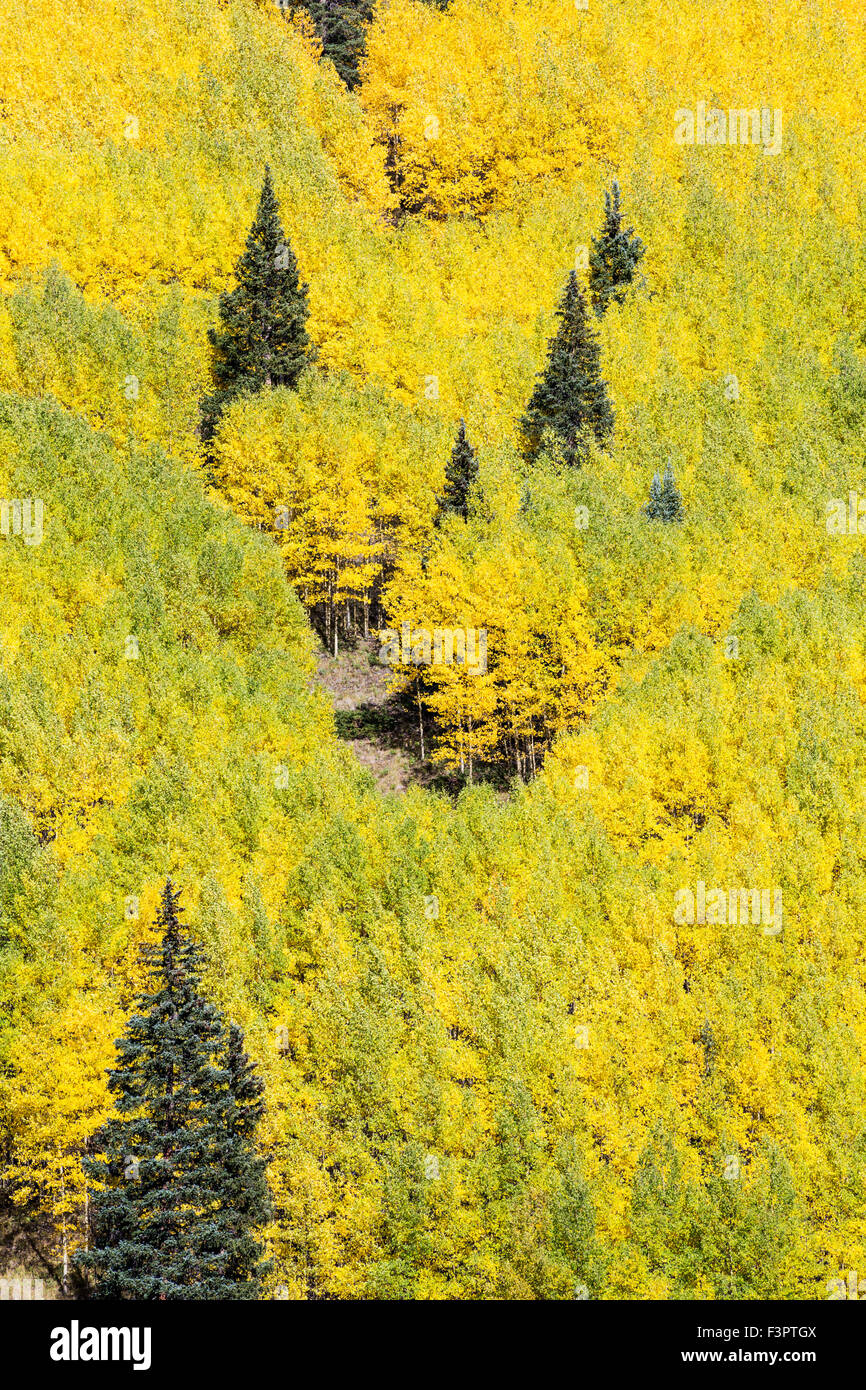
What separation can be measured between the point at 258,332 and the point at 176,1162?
48.2 metres

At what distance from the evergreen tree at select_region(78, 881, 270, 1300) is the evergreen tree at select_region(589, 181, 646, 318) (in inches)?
2282

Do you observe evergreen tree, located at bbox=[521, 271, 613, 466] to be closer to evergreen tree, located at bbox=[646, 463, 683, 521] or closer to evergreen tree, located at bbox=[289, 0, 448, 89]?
evergreen tree, located at bbox=[646, 463, 683, 521]

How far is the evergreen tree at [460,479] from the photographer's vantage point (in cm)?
6981

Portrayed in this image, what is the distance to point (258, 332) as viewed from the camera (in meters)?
79.6

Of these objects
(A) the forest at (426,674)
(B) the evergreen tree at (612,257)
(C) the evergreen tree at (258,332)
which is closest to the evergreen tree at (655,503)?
(A) the forest at (426,674)

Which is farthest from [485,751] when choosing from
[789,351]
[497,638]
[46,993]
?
[789,351]

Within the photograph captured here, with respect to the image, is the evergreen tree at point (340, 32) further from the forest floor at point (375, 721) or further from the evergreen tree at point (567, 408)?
the forest floor at point (375, 721)

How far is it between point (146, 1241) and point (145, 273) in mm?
58607

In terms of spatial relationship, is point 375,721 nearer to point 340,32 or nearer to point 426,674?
point 426,674

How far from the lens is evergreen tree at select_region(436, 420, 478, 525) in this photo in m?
69.8

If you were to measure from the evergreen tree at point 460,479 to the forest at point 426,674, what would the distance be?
185 mm

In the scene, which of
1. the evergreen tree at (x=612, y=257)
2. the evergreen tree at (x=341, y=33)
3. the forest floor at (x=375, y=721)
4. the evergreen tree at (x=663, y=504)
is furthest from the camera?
the evergreen tree at (x=341, y=33)

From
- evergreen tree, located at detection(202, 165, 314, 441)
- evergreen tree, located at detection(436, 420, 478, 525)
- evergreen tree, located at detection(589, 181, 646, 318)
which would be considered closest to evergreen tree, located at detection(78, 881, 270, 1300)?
evergreen tree, located at detection(436, 420, 478, 525)

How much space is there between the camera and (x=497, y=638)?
66.2m
